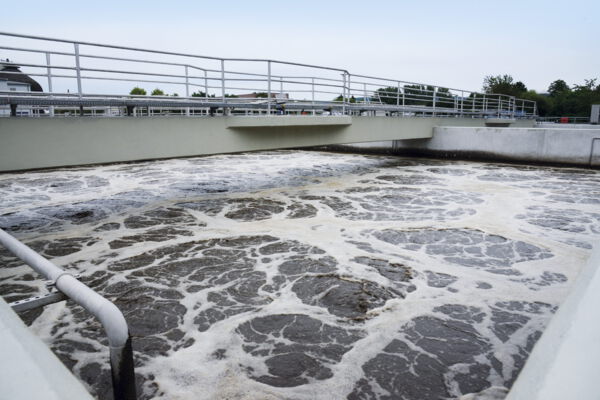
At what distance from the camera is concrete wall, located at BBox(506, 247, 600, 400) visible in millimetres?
1183

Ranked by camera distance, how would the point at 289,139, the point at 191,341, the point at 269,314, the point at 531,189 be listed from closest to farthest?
1. the point at 191,341
2. the point at 269,314
3. the point at 289,139
4. the point at 531,189

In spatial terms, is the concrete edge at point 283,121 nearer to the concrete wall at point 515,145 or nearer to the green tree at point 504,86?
the concrete wall at point 515,145

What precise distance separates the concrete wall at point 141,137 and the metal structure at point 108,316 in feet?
16.1

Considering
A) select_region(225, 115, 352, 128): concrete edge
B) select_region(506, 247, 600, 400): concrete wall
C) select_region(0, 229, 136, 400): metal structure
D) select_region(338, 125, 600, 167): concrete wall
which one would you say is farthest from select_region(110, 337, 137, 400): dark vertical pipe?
select_region(338, 125, 600, 167): concrete wall

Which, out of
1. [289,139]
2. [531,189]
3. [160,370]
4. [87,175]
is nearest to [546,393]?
[160,370]

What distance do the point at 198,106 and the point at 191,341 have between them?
4.95m

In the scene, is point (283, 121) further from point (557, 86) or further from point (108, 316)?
point (557, 86)

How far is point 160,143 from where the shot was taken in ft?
24.4

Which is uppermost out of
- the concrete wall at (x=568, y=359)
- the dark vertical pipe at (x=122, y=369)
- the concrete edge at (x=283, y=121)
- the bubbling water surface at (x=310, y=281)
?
the concrete edge at (x=283, y=121)

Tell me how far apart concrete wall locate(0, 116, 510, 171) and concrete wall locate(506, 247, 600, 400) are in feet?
21.1

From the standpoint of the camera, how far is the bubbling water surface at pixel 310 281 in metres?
3.43

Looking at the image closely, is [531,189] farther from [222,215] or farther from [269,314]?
[269,314]

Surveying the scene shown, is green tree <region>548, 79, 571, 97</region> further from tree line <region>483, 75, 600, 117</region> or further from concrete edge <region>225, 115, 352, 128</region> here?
concrete edge <region>225, 115, 352, 128</region>

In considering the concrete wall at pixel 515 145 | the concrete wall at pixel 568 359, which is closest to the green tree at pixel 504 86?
the concrete wall at pixel 515 145
